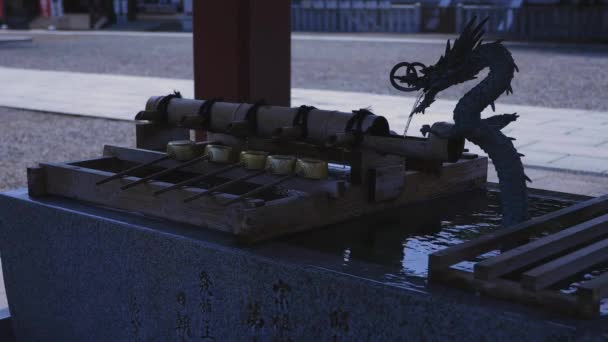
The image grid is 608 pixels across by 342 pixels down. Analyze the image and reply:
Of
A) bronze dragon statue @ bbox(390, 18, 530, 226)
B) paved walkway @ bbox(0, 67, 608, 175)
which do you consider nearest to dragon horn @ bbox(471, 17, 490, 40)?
bronze dragon statue @ bbox(390, 18, 530, 226)

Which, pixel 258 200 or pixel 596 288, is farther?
pixel 258 200

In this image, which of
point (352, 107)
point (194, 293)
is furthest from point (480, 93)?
point (352, 107)

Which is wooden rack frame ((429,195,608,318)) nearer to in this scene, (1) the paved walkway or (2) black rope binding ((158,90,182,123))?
(2) black rope binding ((158,90,182,123))

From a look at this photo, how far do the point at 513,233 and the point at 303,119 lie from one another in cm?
80

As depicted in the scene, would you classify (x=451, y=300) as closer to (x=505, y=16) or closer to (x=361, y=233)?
(x=361, y=233)

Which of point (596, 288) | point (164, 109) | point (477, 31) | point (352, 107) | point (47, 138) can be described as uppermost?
point (477, 31)

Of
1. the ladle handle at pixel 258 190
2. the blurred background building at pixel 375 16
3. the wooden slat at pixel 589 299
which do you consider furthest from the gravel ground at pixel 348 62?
the wooden slat at pixel 589 299

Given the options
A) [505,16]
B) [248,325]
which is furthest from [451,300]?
[505,16]

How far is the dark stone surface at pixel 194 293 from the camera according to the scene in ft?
5.96

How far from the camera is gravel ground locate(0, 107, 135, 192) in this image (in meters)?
7.52

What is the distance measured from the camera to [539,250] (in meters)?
1.95

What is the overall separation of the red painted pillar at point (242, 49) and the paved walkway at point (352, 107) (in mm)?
3402

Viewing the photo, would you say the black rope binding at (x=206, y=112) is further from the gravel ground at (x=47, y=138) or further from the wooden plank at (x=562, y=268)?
the gravel ground at (x=47, y=138)

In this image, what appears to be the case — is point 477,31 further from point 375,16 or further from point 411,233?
point 375,16
